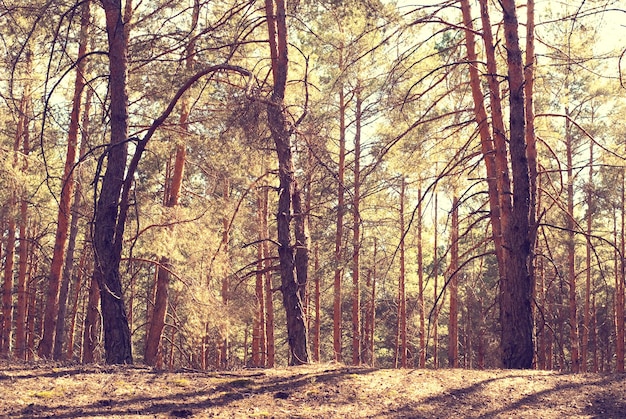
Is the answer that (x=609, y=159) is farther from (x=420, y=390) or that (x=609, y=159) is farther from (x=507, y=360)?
(x=420, y=390)

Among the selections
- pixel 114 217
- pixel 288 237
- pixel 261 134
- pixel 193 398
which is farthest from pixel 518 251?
pixel 114 217

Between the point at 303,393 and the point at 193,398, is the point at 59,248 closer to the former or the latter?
the point at 193,398

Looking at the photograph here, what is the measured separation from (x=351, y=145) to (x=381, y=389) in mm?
14714

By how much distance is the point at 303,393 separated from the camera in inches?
228

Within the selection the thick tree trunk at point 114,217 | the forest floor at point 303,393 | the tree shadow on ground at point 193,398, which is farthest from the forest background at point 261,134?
the tree shadow on ground at point 193,398

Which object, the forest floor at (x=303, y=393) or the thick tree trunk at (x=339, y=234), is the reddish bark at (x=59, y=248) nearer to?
the thick tree trunk at (x=339, y=234)

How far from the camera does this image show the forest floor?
518cm

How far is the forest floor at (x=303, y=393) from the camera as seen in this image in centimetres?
518

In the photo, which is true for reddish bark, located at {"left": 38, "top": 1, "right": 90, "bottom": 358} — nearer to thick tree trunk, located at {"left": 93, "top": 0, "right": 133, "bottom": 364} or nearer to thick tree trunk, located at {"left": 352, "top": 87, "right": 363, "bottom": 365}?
thick tree trunk, located at {"left": 93, "top": 0, "right": 133, "bottom": 364}

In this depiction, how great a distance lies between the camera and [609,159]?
14609 millimetres

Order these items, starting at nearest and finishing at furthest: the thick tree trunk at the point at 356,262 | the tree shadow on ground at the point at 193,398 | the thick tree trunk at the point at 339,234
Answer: the tree shadow on ground at the point at 193,398 < the thick tree trunk at the point at 339,234 < the thick tree trunk at the point at 356,262

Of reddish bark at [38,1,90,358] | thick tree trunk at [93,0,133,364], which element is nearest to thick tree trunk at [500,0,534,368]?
thick tree trunk at [93,0,133,364]

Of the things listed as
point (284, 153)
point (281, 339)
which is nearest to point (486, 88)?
point (284, 153)

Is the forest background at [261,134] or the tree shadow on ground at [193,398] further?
the forest background at [261,134]
